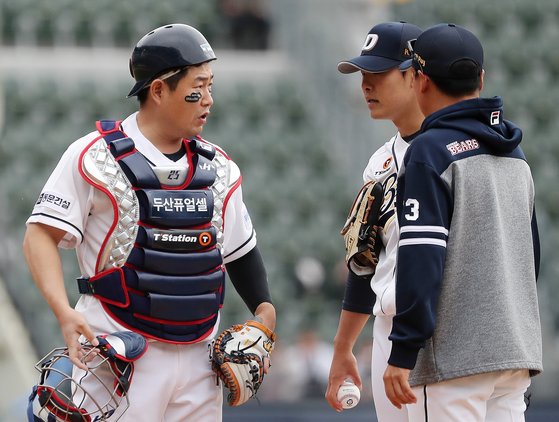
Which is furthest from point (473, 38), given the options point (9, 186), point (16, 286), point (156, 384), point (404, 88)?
point (9, 186)

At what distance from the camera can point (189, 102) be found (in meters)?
3.89

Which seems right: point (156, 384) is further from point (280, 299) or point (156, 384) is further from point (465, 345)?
point (280, 299)

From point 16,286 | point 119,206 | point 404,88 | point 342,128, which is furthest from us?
point 342,128

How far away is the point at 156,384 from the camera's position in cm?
383

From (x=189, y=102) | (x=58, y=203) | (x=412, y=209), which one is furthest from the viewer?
(x=189, y=102)

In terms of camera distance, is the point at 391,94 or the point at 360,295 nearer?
the point at 391,94

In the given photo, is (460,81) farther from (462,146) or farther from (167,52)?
(167,52)

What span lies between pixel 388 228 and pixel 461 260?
553 mm

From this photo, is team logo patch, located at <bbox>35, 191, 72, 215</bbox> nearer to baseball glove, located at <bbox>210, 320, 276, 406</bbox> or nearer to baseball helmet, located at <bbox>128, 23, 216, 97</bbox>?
baseball helmet, located at <bbox>128, 23, 216, 97</bbox>

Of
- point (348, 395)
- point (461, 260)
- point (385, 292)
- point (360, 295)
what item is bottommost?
point (348, 395)

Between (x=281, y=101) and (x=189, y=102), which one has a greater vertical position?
(x=189, y=102)

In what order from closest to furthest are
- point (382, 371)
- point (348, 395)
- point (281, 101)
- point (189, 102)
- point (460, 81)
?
point (460, 81) < point (189, 102) < point (382, 371) < point (348, 395) < point (281, 101)

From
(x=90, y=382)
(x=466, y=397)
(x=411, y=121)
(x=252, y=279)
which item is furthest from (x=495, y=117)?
(x=90, y=382)

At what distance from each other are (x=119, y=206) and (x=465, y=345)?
114 centimetres
